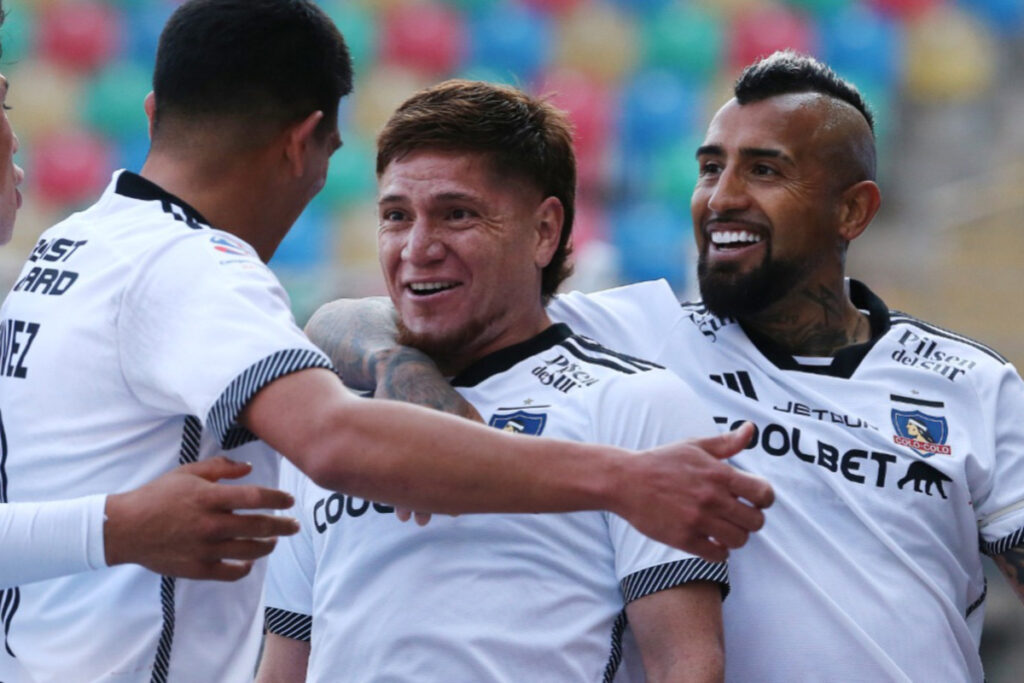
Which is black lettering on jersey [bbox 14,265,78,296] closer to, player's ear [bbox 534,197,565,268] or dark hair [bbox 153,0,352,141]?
dark hair [bbox 153,0,352,141]

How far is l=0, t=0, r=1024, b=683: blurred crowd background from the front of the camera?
29.9 ft

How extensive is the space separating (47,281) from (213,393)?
49cm

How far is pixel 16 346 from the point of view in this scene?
2.40 m

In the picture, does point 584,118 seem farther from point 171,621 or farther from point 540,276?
point 171,621

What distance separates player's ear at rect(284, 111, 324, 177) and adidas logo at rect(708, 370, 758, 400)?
46.6 inches

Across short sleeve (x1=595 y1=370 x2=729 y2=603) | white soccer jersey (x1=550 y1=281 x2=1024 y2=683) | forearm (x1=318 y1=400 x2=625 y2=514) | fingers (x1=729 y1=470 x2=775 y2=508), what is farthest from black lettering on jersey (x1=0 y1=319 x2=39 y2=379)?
white soccer jersey (x1=550 y1=281 x2=1024 y2=683)

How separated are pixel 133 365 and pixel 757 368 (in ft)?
5.24

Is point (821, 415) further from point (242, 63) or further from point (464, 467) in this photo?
point (242, 63)

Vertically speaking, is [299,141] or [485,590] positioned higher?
[299,141]

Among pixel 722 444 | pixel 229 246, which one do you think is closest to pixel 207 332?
pixel 229 246

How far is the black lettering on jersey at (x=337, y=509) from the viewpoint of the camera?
2797 mm

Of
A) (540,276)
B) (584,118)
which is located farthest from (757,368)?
(584,118)

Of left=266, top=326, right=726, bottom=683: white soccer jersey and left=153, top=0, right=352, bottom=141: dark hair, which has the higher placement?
left=153, top=0, right=352, bottom=141: dark hair

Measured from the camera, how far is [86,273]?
2.35m
